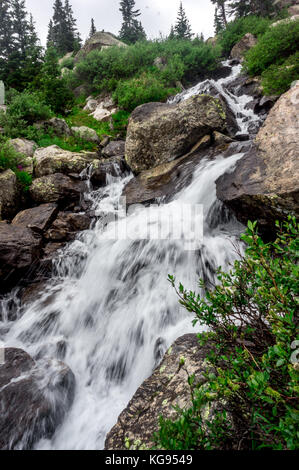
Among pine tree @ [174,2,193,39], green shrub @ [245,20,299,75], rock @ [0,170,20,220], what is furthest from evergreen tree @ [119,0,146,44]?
rock @ [0,170,20,220]

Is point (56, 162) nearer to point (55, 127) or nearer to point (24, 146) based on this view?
point (24, 146)

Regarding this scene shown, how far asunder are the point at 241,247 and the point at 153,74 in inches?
774

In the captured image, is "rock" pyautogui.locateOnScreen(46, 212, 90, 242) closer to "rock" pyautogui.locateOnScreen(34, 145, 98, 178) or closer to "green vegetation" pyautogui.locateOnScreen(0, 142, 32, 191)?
"green vegetation" pyautogui.locateOnScreen(0, 142, 32, 191)

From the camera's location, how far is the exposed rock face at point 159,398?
235cm

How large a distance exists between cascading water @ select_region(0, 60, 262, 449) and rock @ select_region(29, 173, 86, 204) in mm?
2024

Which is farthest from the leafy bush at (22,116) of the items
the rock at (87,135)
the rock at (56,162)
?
the rock at (56,162)

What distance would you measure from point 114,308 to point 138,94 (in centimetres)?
1504

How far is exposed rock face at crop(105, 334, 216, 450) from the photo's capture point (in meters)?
2.35

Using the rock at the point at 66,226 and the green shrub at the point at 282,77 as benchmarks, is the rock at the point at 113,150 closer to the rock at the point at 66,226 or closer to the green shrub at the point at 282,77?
the rock at the point at 66,226

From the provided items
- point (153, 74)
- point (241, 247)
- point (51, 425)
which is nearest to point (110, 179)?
point (241, 247)

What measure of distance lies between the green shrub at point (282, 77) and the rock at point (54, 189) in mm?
9181

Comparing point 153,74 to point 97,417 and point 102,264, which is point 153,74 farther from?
point 97,417

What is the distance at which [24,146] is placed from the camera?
10562 mm

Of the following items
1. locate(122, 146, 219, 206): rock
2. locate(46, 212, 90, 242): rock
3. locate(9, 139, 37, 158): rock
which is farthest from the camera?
locate(9, 139, 37, 158): rock
